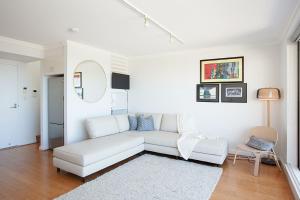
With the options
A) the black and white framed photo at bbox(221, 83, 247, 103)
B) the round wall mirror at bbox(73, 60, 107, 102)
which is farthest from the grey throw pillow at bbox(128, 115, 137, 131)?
the black and white framed photo at bbox(221, 83, 247, 103)

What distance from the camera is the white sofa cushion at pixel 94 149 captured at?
2780 mm

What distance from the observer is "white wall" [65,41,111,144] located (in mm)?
3852

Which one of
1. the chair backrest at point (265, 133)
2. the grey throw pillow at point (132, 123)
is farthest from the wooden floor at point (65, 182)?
the grey throw pillow at point (132, 123)

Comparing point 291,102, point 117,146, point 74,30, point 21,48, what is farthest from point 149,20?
point 21,48

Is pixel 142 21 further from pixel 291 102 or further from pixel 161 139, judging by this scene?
pixel 291 102

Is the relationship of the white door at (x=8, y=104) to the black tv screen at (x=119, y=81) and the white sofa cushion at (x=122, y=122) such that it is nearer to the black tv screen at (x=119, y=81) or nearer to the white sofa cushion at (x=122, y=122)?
the black tv screen at (x=119, y=81)

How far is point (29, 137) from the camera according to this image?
5.18 m

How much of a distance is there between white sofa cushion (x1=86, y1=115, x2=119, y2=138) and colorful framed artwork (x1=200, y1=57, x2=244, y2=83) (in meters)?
2.24

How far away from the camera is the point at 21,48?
154 inches

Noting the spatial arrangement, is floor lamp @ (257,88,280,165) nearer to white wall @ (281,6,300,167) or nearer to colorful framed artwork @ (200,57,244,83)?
white wall @ (281,6,300,167)

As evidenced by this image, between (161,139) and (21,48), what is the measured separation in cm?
341

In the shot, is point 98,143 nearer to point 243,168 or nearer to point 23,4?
point 23,4

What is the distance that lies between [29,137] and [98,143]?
119 inches

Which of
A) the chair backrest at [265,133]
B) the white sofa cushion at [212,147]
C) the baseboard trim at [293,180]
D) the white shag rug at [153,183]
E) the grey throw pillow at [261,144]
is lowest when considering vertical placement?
the white shag rug at [153,183]
